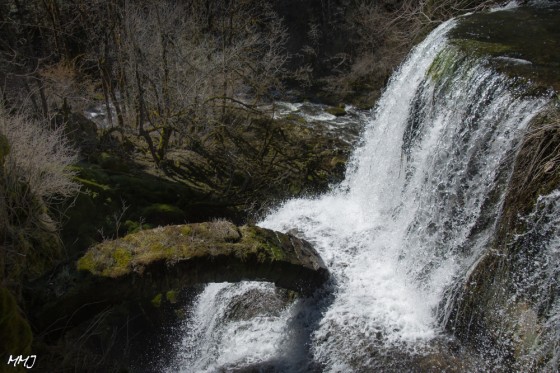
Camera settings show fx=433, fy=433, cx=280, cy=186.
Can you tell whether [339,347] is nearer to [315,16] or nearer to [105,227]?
[105,227]

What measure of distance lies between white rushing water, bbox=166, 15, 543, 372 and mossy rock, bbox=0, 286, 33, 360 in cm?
320

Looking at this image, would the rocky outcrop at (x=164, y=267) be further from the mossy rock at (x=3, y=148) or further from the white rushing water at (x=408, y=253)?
the mossy rock at (x=3, y=148)

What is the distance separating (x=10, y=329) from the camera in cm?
330

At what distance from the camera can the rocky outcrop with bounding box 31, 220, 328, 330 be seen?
524 centimetres

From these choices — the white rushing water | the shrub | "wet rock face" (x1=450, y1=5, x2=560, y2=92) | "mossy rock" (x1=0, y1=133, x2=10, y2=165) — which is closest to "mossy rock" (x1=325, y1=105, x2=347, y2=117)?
"wet rock face" (x1=450, y1=5, x2=560, y2=92)

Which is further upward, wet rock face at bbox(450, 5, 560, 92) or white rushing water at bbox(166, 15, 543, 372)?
wet rock face at bbox(450, 5, 560, 92)

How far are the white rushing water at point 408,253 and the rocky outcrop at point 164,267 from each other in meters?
0.82

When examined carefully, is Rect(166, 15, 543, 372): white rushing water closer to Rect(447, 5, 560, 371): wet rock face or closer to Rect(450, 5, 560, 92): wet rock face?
Rect(447, 5, 560, 371): wet rock face

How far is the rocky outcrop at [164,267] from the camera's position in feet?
17.2

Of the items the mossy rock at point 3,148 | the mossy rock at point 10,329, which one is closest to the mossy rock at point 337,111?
the mossy rock at point 3,148

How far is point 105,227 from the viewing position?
7684 mm

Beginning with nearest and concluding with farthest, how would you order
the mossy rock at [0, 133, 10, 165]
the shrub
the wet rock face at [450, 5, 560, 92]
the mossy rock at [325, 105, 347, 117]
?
the mossy rock at [0, 133, 10, 165], the shrub, the wet rock face at [450, 5, 560, 92], the mossy rock at [325, 105, 347, 117]

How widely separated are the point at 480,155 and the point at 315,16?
1620 centimetres

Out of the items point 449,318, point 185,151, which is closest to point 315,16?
point 185,151
